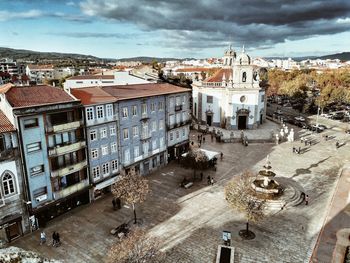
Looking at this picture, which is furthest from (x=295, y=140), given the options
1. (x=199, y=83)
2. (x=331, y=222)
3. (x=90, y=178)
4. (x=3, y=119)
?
(x=3, y=119)

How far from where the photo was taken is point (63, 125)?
27891 millimetres

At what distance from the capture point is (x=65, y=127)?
2814 cm

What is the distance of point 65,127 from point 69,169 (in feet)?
14.7

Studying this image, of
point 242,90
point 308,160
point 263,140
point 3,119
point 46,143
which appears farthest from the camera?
point 242,90

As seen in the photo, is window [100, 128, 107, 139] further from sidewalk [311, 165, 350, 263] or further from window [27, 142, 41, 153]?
sidewalk [311, 165, 350, 263]

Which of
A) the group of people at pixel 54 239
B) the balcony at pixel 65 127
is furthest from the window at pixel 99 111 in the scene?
the group of people at pixel 54 239

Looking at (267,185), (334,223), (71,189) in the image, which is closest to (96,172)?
(71,189)

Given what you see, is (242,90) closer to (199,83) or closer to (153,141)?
(199,83)

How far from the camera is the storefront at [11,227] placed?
24.6 m

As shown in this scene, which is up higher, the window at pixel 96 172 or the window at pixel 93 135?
the window at pixel 93 135

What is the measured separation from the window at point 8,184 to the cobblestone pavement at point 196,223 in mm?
4709

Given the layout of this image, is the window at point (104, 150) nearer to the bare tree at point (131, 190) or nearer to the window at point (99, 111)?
the window at point (99, 111)

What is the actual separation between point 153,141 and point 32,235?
1924cm

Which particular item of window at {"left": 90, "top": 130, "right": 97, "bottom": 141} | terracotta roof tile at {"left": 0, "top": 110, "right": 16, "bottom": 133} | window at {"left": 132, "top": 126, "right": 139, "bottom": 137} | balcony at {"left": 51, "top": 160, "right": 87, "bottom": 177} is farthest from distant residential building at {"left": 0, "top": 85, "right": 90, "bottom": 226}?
window at {"left": 132, "top": 126, "right": 139, "bottom": 137}
